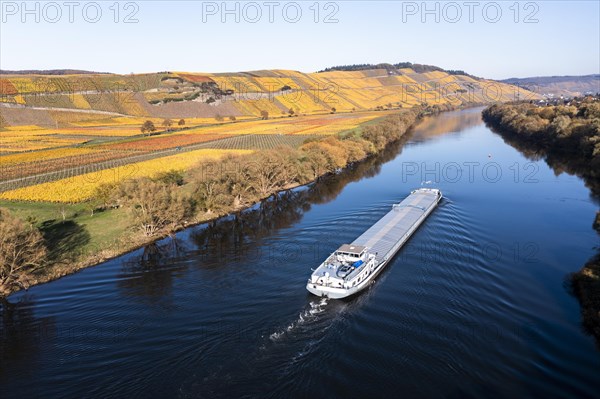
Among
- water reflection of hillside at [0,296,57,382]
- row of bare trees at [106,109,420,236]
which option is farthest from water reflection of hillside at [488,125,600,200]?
A: water reflection of hillside at [0,296,57,382]

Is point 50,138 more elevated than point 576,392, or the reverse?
point 50,138

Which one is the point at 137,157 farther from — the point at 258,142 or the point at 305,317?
the point at 305,317

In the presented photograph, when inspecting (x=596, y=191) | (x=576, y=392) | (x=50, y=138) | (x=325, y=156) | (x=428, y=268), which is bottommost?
(x=576, y=392)

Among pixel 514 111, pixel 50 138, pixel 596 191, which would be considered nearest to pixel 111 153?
pixel 50 138

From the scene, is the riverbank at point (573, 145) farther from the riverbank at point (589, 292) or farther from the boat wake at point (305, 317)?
the boat wake at point (305, 317)

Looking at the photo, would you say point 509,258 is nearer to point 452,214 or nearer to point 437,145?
point 452,214

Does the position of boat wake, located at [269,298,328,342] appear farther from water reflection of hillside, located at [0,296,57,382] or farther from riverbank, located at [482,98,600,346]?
riverbank, located at [482,98,600,346]

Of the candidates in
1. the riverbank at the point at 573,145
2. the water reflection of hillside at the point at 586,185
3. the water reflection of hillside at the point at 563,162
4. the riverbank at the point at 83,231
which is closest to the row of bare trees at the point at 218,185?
the riverbank at the point at 83,231
